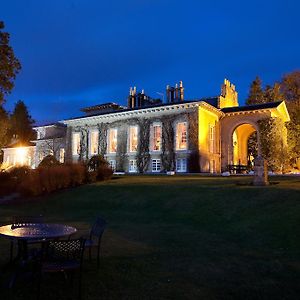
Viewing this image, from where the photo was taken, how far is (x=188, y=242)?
33.9ft

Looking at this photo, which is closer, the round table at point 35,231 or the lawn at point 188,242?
the round table at point 35,231

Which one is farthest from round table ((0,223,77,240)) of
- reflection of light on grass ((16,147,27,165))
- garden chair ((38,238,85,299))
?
reflection of light on grass ((16,147,27,165))

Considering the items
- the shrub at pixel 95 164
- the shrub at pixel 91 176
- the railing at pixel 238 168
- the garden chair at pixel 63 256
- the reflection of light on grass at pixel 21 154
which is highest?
the reflection of light on grass at pixel 21 154

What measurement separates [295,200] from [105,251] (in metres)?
8.36

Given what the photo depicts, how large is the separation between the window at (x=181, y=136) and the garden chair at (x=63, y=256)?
1103 inches

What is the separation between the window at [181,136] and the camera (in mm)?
33625

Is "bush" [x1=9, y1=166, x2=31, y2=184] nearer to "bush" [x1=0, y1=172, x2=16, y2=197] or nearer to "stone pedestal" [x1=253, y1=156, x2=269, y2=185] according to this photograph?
"bush" [x1=0, y1=172, x2=16, y2=197]

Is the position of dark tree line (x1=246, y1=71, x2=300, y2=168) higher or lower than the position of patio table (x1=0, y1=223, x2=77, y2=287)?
higher

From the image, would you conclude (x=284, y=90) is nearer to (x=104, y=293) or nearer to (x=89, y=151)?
(x=89, y=151)

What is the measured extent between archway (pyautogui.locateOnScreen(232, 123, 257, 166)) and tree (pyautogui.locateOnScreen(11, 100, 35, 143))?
154 ft

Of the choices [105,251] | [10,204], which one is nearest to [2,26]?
[10,204]

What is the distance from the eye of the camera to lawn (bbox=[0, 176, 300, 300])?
6.15 meters

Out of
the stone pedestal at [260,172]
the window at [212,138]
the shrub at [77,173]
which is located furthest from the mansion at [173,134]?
the stone pedestal at [260,172]

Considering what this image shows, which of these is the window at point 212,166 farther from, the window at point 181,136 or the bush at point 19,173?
the bush at point 19,173
